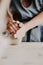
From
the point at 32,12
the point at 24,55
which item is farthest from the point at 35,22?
the point at 24,55

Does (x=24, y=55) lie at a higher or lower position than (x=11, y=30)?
lower

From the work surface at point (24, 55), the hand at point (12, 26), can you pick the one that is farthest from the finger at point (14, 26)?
the work surface at point (24, 55)

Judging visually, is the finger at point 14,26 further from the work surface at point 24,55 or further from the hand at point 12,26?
the work surface at point 24,55

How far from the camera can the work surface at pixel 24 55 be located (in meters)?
0.97

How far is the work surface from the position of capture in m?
0.97

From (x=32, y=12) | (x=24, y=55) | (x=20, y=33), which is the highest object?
(x=32, y=12)

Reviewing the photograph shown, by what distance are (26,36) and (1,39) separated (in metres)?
0.15

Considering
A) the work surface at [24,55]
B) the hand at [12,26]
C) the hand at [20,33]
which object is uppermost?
the hand at [12,26]

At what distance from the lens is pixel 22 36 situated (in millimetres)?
1064

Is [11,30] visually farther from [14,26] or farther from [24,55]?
[24,55]

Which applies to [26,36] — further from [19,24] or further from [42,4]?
[42,4]

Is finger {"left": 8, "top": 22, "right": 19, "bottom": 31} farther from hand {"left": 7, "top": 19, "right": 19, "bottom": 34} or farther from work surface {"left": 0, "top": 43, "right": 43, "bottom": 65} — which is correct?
work surface {"left": 0, "top": 43, "right": 43, "bottom": 65}

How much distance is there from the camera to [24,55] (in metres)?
1.02

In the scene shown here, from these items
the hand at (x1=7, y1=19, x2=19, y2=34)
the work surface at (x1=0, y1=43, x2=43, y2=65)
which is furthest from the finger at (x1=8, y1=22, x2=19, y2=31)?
the work surface at (x1=0, y1=43, x2=43, y2=65)
